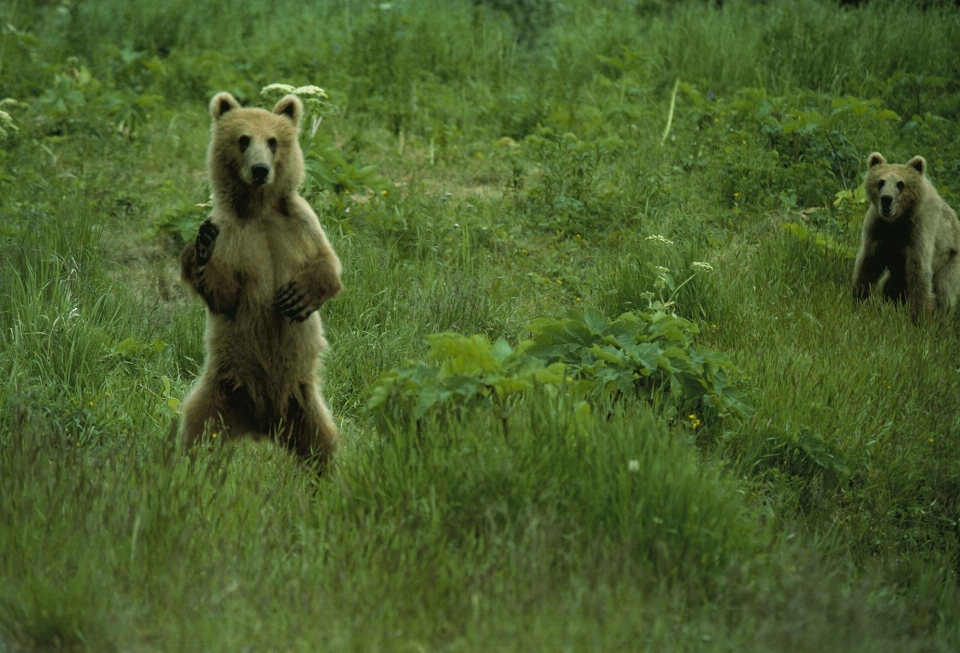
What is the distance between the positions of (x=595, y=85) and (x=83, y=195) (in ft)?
16.0

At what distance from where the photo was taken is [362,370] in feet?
19.5

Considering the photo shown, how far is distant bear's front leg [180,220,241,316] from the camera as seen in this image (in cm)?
436

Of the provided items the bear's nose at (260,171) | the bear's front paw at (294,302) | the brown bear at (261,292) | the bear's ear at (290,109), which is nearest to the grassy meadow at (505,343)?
the brown bear at (261,292)

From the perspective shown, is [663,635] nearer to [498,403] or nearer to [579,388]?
[498,403]

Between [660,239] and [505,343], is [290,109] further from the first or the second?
[660,239]

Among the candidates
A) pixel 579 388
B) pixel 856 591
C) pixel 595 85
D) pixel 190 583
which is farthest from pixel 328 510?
pixel 595 85

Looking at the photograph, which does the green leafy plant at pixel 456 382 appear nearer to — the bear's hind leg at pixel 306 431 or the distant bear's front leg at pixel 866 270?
the bear's hind leg at pixel 306 431

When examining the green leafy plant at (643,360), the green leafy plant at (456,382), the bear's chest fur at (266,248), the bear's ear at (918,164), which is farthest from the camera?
the bear's ear at (918,164)

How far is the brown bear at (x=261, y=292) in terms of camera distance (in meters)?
4.54

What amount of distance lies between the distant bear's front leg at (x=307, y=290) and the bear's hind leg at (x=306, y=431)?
0.40 metres

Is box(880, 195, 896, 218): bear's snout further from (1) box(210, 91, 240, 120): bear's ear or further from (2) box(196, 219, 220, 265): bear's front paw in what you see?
(2) box(196, 219, 220, 265): bear's front paw

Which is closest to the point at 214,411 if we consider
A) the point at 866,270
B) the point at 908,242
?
the point at 866,270

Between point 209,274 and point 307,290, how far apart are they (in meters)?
0.41

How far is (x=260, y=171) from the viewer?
4.44 metres
